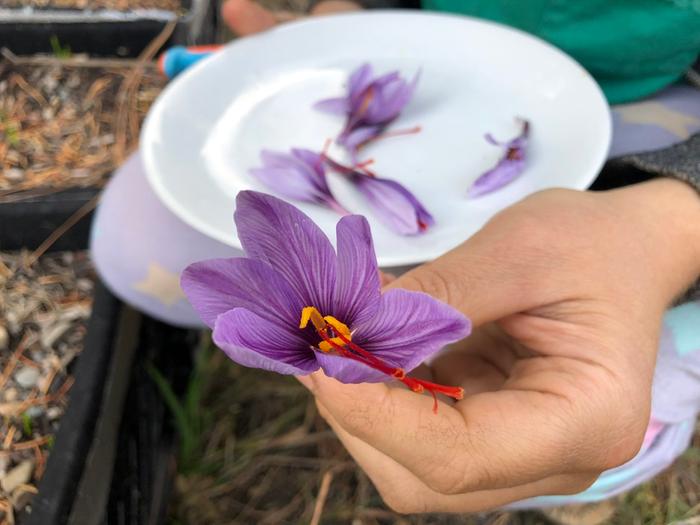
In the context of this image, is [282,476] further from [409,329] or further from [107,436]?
[409,329]

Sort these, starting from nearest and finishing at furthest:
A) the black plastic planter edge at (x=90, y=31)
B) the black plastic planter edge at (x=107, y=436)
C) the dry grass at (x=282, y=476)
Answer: the black plastic planter edge at (x=107, y=436)
the dry grass at (x=282, y=476)
the black plastic planter edge at (x=90, y=31)

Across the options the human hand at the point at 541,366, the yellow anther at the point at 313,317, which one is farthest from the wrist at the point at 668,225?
the yellow anther at the point at 313,317

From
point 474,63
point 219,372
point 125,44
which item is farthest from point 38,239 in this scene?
point 474,63

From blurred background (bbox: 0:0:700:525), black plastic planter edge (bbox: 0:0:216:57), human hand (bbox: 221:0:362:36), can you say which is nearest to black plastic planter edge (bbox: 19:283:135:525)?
blurred background (bbox: 0:0:700:525)

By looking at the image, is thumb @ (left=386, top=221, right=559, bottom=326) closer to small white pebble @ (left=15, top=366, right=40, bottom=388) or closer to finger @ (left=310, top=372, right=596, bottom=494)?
Answer: finger @ (left=310, top=372, right=596, bottom=494)

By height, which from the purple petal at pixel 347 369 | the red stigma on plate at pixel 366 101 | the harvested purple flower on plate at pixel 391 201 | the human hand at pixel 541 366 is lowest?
the harvested purple flower on plate at pixel 391 201

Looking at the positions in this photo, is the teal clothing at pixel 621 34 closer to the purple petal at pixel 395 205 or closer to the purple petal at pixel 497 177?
the purple petal at pixel 497 177

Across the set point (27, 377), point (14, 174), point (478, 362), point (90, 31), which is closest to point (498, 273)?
point (478, 362)
